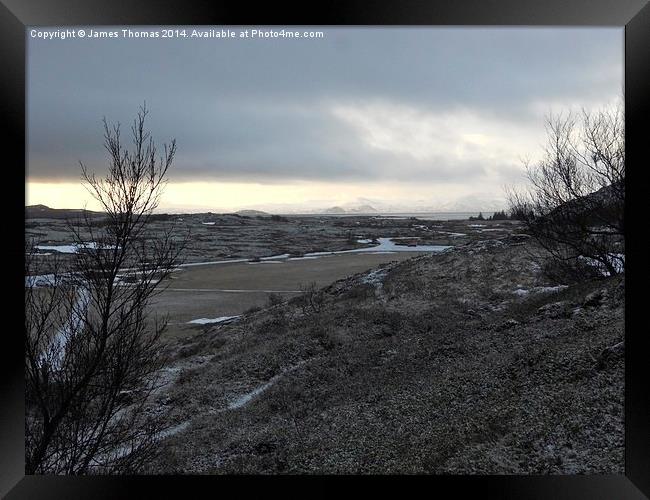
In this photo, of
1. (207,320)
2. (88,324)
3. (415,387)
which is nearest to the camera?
(88,324)

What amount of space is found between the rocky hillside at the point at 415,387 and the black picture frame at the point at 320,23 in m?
0.44

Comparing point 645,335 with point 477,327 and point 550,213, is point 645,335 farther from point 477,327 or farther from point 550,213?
A: point 550,213

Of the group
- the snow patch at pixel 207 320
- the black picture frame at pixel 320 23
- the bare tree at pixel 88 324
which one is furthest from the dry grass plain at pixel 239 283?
the black picture frame at pixel 320 23

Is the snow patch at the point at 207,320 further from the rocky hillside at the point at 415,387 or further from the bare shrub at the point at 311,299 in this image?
the bare shrub at the point at 311,299

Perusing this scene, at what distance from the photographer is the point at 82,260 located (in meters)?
4.10

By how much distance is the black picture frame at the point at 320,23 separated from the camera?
289 cm

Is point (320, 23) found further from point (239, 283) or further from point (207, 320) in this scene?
point (239, 283)

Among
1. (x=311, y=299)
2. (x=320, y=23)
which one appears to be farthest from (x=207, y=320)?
(x=320, y=23)

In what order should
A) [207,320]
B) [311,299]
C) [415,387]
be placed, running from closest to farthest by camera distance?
[415,387], [207,320], [311,299]

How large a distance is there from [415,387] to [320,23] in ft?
16.0

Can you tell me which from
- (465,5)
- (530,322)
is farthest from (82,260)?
(530,322)

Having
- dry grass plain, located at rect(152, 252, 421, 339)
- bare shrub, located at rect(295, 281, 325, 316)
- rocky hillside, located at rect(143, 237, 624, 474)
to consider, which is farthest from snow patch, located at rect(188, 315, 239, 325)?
bare shrub, located at rect(295, 281, 325, 316)

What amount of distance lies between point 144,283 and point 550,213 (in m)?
8.41

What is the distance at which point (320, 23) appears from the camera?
2916mm
